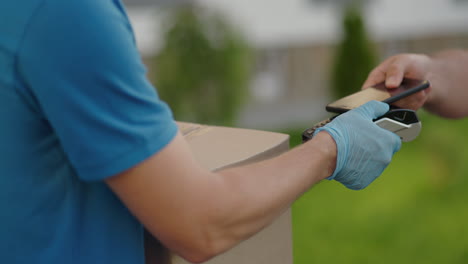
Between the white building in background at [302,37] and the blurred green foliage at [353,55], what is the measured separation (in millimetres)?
194

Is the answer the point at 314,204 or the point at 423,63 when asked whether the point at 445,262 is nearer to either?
the point at 314,204

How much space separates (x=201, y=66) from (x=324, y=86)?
9.32ft

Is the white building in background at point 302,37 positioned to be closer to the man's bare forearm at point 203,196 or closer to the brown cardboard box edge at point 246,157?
the brown cardboard box edge at point 246,157

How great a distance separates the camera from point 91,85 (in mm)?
765

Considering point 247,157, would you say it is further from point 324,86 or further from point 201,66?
point 324,86

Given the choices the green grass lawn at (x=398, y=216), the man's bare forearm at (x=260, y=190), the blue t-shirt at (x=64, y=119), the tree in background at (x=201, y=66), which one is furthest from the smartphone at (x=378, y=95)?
the tree in background at (x=201, y=66)

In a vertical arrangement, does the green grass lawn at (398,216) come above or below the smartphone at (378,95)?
below

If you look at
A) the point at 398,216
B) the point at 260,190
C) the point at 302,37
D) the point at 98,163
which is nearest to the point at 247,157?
the point at 260,190

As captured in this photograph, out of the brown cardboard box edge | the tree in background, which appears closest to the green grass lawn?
the tree in background

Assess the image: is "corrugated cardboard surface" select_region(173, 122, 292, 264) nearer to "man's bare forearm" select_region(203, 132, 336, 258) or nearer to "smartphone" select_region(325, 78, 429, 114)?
"man's bare forearm" select_region(203, 132, 336, 258)

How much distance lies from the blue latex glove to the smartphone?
107 millimetres

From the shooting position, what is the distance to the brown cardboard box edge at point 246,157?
1.10m

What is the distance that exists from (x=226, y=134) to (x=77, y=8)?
580 mm

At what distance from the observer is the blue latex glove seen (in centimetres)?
114
